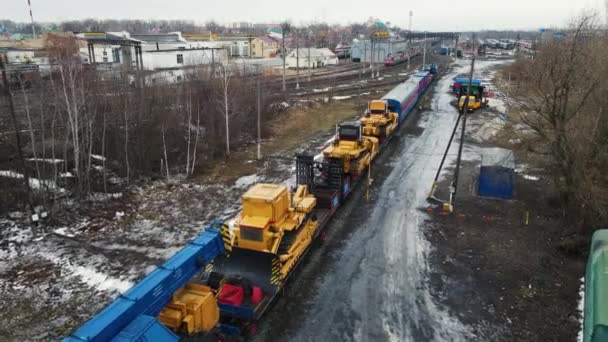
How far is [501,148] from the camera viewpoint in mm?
29891

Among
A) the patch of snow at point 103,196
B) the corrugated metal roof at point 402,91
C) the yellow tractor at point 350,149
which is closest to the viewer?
the patch of snow at point 103,196

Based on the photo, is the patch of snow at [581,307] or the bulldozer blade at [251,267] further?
the bulldozer blade at [251,267]

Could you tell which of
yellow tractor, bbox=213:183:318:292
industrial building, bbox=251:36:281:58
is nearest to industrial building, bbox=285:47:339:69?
industrial building, bbox=251:36:281:58

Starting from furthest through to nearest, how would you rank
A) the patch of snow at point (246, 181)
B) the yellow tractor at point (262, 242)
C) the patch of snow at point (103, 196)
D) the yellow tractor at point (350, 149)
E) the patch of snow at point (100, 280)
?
the patch of snow at point (246, 181) < the yellow tractor at point (350, 149) < the patch of snow at point (103, 196) < the patch of snow at point (100, 280) < the yellow tractor at point (262, 242)

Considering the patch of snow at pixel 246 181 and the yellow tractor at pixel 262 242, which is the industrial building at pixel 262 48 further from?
the yellow tractor at pixel 262 242

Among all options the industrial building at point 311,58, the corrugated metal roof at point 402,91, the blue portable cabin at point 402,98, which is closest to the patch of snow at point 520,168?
the blue portable cabin at point 402,98

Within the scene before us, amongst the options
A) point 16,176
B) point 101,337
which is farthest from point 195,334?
point 16,176

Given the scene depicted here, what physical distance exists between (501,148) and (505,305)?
1991 centimetres

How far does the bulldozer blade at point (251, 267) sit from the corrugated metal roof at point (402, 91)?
2436 centimetres

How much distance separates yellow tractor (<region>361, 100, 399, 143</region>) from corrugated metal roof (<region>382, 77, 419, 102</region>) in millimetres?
3302

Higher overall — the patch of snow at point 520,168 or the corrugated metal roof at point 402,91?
the corrugated metal roof at point 402,91

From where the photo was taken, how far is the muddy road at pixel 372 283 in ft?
38.1

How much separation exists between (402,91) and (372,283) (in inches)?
1059

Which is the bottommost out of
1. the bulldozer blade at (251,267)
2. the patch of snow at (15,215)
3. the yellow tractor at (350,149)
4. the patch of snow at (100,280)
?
the patch of snow at (100,280)
